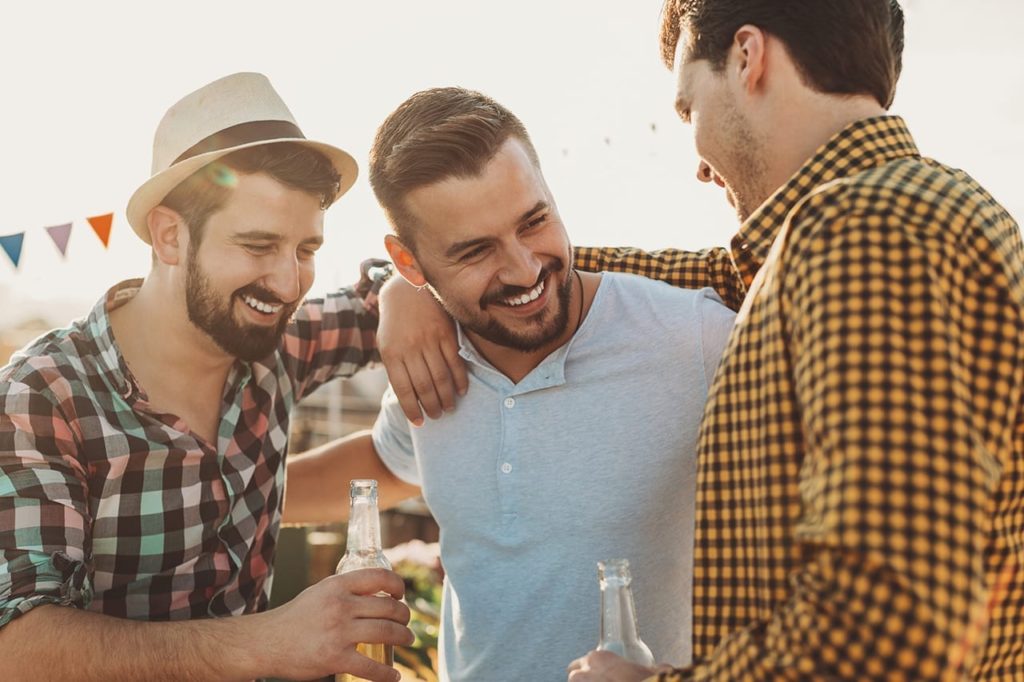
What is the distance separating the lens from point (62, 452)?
6.15 ft

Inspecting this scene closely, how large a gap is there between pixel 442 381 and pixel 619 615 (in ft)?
2.69

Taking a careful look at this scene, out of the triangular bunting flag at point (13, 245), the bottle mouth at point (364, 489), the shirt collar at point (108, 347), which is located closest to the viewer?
the bottle mouth at point (364, 489)

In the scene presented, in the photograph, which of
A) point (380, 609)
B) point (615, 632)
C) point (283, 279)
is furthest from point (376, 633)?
point (283, 279)

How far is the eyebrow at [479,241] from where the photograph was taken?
1.83 metres

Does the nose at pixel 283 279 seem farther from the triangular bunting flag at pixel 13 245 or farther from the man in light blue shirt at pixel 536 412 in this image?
the triangular bunting flag at pixel 13 245

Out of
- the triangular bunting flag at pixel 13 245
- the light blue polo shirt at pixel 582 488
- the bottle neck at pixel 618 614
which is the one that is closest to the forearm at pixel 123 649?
the light blue polo shirt at pixel 582 488

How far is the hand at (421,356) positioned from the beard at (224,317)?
1.01ft

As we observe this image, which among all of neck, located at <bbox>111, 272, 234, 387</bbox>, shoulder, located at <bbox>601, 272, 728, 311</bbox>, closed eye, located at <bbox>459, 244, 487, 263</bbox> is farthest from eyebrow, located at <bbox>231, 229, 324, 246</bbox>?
shoulder, located at <bbox>601, 272, 728, 311</bbox>

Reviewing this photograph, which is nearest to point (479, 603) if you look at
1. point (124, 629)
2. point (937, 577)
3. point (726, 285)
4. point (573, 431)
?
point (573, 431)

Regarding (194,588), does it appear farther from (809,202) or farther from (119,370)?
(809,202)

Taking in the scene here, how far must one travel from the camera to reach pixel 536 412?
1.88 metres

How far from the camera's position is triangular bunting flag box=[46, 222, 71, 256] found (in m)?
3.76

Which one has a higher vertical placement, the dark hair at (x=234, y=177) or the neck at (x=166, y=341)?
the dark hair at (x=234, y=177)

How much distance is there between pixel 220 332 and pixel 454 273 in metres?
0.65
